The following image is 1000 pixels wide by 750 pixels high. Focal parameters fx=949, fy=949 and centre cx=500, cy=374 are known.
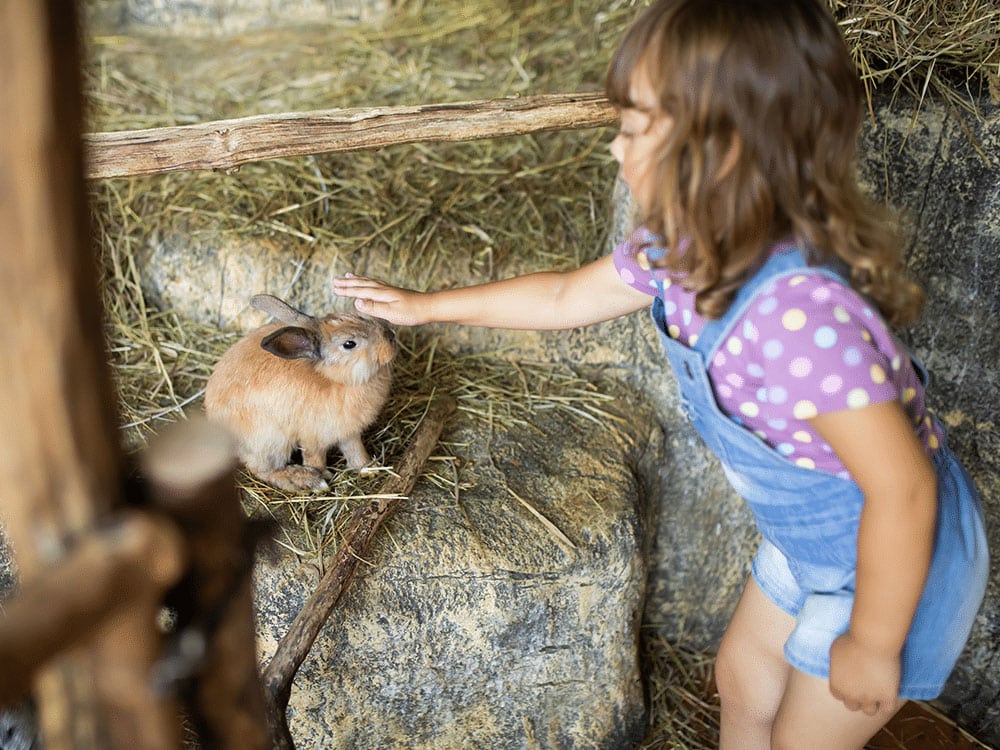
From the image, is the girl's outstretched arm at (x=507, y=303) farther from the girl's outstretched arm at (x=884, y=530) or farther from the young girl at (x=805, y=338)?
the girl's outstretched arm at (x=884, y=530)

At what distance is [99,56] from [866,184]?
10.2 feet

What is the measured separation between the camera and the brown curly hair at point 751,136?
1.48 meters

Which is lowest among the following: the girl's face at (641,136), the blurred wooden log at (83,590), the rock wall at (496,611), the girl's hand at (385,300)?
the rock wall at (496,611)

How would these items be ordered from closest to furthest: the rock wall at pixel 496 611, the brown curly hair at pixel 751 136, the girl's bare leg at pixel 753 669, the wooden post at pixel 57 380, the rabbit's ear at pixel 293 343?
1. the wooden post at pixel 57 380
2. the brown curly hair at pixel 751 136
3. the girl's bare leg at pixel 753 669
4. the rabbit's ear at pixel 293 343
5. the rock wall at pixel 496 611

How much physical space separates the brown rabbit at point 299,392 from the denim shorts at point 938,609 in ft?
4.06

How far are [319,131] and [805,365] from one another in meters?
1.32

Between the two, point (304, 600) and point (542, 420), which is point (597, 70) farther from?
point (304, 600)

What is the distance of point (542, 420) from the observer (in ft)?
9.63

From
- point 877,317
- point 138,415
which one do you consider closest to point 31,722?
point 138,415

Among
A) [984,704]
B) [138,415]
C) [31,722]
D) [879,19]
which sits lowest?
[984,704]

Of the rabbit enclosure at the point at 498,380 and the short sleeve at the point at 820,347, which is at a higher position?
the short sleeve at the point at 820,347

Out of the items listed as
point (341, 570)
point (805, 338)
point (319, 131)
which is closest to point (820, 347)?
point (805, 338)

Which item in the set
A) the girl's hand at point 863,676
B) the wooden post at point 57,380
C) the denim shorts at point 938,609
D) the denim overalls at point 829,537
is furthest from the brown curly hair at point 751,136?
the wooden post at point 57,380

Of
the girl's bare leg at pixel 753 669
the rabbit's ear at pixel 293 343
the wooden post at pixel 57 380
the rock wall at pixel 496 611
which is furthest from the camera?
the rock wall at pixel 496 611
